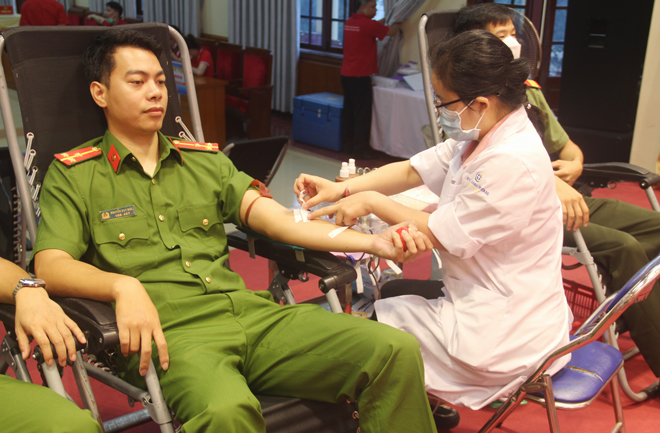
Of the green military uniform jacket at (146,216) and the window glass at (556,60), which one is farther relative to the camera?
the window glass at (556,60)

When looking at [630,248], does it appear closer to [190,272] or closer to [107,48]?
[190,272]

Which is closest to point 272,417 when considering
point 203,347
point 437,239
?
point 203,347

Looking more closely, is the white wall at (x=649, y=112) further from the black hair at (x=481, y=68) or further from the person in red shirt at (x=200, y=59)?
the person in red shirt at (x=200, y=59)

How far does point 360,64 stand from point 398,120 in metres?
0.68

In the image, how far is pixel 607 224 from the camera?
2441 mm

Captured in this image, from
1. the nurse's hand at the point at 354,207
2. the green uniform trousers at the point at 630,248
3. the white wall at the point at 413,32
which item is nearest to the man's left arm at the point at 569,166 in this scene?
the green uniform trousers at the point at 630,248

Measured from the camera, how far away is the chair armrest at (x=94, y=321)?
1.27 m

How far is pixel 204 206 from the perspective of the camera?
71.9 inches

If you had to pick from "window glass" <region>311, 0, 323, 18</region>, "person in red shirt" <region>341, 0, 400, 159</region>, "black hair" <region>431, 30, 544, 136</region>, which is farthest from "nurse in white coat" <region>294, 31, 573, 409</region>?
"window glass" <region>311, 0, 323, 18</region>

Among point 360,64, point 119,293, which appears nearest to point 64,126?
point 119,293

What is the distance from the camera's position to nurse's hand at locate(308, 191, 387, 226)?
1.73 metres

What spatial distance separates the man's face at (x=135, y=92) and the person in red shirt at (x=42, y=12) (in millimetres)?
6366

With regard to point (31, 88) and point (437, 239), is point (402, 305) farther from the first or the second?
point (31, 88)

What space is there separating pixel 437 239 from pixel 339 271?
0.28 m
